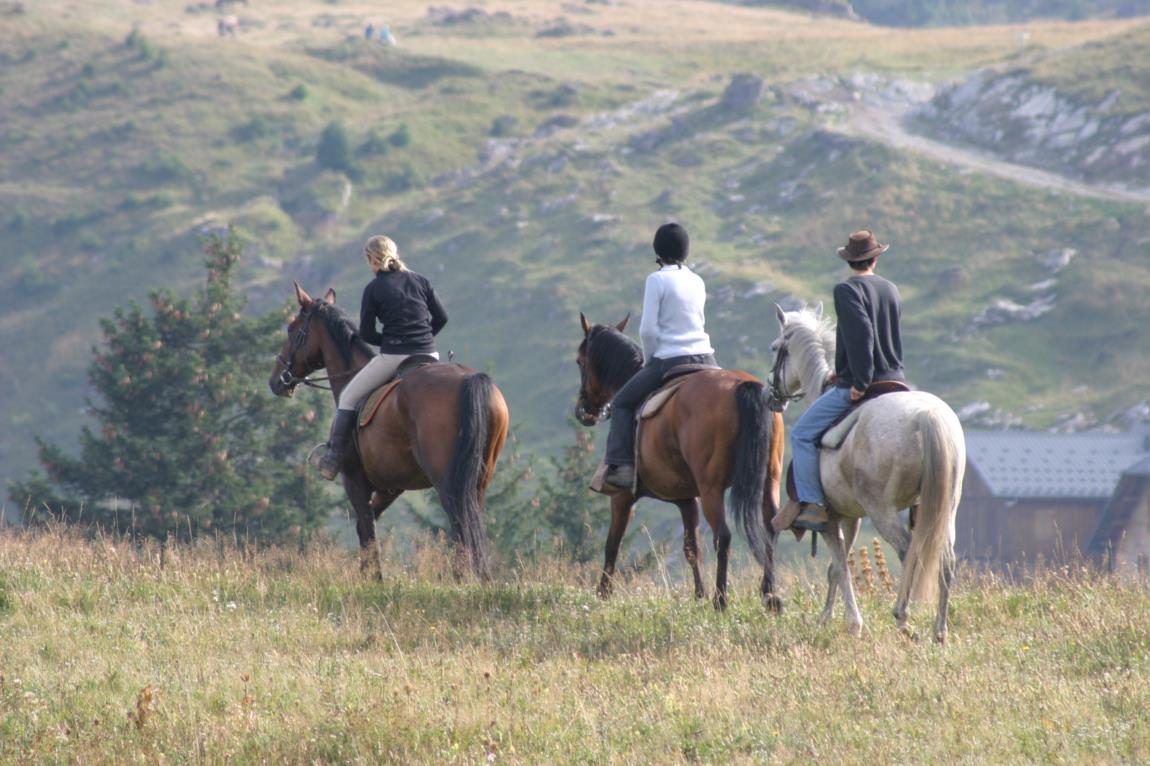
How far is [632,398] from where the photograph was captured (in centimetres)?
1420

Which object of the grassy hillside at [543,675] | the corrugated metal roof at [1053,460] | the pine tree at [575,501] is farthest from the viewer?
the corrugated metal roof at [1053,460]

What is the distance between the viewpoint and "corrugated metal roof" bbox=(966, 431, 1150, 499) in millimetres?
79188

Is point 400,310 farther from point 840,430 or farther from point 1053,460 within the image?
point 1053,460

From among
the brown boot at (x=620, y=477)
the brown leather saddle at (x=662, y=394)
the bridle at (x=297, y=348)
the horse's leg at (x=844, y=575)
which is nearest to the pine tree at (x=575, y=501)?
the bridle at (x=297, y=348)

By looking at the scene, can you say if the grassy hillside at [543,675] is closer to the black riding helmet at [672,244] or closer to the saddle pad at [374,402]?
the saddle pad at [374,402]

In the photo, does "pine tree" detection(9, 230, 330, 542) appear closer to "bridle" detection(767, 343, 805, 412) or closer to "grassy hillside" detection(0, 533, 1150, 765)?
"grassy hillside" detection(0, 533, 1150, 765)

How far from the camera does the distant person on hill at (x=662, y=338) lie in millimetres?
14000

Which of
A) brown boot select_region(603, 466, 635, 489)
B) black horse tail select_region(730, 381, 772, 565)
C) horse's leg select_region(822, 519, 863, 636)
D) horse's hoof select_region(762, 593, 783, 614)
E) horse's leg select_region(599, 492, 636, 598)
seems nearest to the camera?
horse's leg select_region(822, 519, 863, 636)

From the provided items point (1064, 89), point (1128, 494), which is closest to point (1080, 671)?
point (1128, 494)

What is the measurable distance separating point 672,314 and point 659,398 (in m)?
0.83

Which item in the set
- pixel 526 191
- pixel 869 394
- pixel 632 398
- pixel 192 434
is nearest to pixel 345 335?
pixel 632 398

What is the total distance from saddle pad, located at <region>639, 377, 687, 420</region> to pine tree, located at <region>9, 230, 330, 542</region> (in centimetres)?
2737

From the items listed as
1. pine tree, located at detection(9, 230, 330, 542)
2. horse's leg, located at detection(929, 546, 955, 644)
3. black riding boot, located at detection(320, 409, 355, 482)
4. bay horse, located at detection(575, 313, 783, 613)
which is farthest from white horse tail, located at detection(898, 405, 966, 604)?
pine tree, located at detection(9, 230, 330, 542)

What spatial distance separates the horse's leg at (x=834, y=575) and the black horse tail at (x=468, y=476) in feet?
12.0
